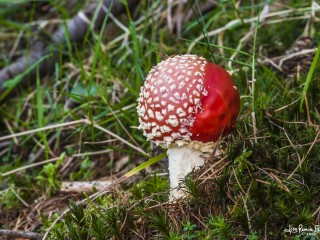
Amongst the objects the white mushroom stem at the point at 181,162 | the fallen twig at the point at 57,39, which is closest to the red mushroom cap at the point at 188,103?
the white mushroom stem at the point at 181,162

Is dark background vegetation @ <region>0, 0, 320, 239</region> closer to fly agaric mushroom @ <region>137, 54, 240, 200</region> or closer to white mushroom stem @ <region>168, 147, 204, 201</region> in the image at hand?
white mushroom stem @ <region>168, 147, 204, 201</region>

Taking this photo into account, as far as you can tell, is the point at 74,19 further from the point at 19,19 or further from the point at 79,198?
the point at 79,198

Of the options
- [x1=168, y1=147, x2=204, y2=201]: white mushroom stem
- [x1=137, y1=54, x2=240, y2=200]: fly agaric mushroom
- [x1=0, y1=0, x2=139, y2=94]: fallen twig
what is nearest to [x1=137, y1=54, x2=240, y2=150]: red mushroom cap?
[x1=137, y1=54, x2=240, y2=200]: fly agaric mushroom

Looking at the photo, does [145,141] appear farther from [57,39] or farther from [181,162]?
[57,39]

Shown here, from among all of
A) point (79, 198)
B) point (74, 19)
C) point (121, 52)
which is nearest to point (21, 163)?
point (79, 198)

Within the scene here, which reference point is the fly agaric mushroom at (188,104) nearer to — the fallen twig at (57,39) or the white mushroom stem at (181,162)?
the white mushroom stem at (181,162)

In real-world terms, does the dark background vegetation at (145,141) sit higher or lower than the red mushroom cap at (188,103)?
lower

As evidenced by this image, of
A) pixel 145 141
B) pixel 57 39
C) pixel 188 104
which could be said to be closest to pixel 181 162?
pixel 188 104
